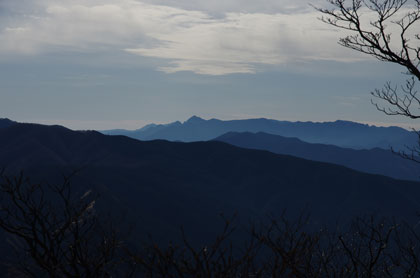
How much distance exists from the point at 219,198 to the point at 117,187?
1329 inches

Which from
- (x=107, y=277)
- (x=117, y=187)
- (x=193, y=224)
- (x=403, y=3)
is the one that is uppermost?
(x=403, y=3)

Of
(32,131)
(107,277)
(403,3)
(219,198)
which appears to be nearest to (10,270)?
(107,277)

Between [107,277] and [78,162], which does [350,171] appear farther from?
[107,277]

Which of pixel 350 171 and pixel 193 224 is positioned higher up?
pixel 350 171

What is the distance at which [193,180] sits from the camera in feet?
509

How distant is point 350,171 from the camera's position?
16425 centimetres

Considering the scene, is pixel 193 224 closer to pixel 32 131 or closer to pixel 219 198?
pixel 219 198

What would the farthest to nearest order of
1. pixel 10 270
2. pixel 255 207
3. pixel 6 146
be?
pixel 6 146, pixel 255 207, pixel 10 270

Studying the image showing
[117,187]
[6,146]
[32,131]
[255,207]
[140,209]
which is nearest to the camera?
[140,209]

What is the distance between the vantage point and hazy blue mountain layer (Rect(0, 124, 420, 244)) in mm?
119750

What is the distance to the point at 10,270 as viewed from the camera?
202 feet

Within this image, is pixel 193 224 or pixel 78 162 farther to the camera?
pixel 78 162

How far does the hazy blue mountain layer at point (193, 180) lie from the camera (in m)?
120

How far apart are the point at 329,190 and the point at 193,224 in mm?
59563
